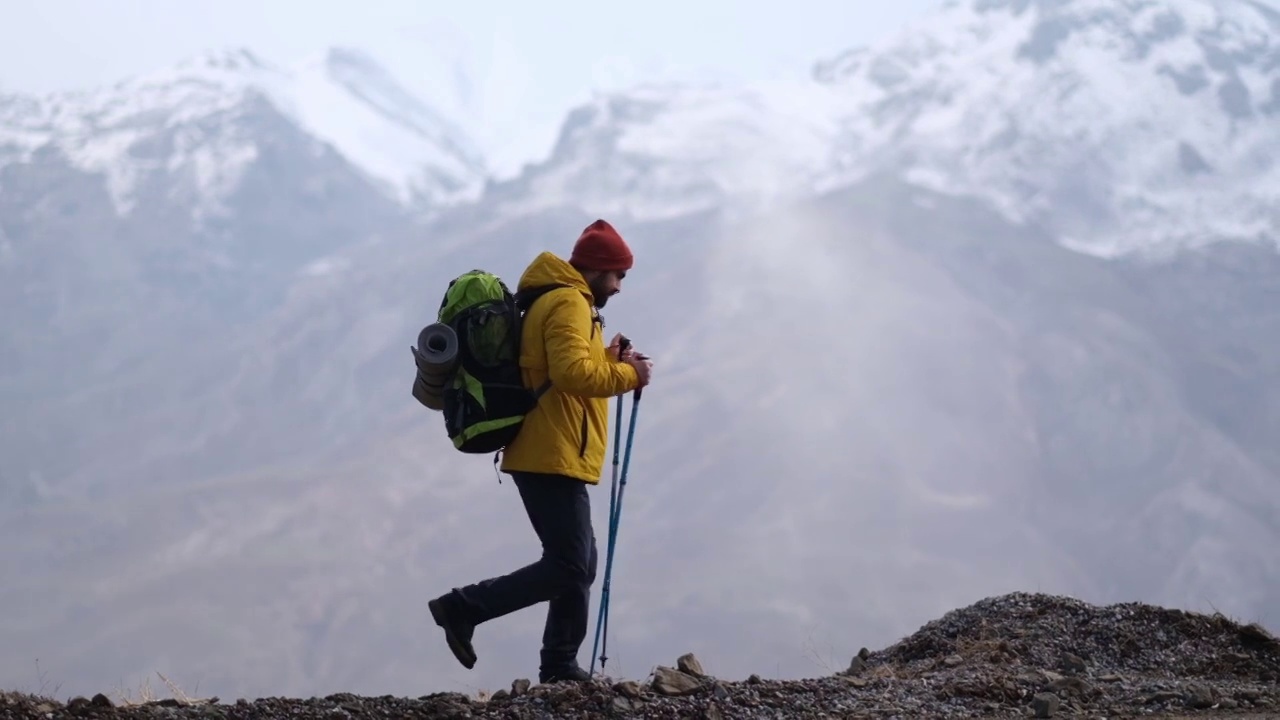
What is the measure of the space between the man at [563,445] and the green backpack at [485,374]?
6 centimetres

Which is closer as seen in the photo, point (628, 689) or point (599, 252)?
point (628, 689)

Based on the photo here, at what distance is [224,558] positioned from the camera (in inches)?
7500

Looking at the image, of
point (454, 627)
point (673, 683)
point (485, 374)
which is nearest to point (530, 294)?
point (485, 374)

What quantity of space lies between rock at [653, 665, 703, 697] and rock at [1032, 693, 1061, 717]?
4.87 feet

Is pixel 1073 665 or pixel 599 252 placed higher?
pixel 599 252

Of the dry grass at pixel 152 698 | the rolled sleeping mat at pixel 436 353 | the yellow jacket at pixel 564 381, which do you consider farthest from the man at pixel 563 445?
the dry grass at pixel 152 698

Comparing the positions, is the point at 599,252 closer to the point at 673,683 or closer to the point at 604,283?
the point at 604,283

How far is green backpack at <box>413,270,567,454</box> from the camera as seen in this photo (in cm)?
695

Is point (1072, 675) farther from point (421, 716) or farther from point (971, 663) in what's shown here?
point (421, 716)

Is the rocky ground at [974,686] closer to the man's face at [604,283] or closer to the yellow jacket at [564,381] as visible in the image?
the yellow jacket at [564,381]

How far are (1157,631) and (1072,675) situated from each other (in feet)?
4.17

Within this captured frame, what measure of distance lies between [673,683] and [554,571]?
739 millimetres

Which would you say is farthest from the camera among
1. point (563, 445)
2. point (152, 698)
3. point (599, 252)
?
point (599, 252)

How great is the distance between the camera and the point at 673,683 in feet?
23.0
